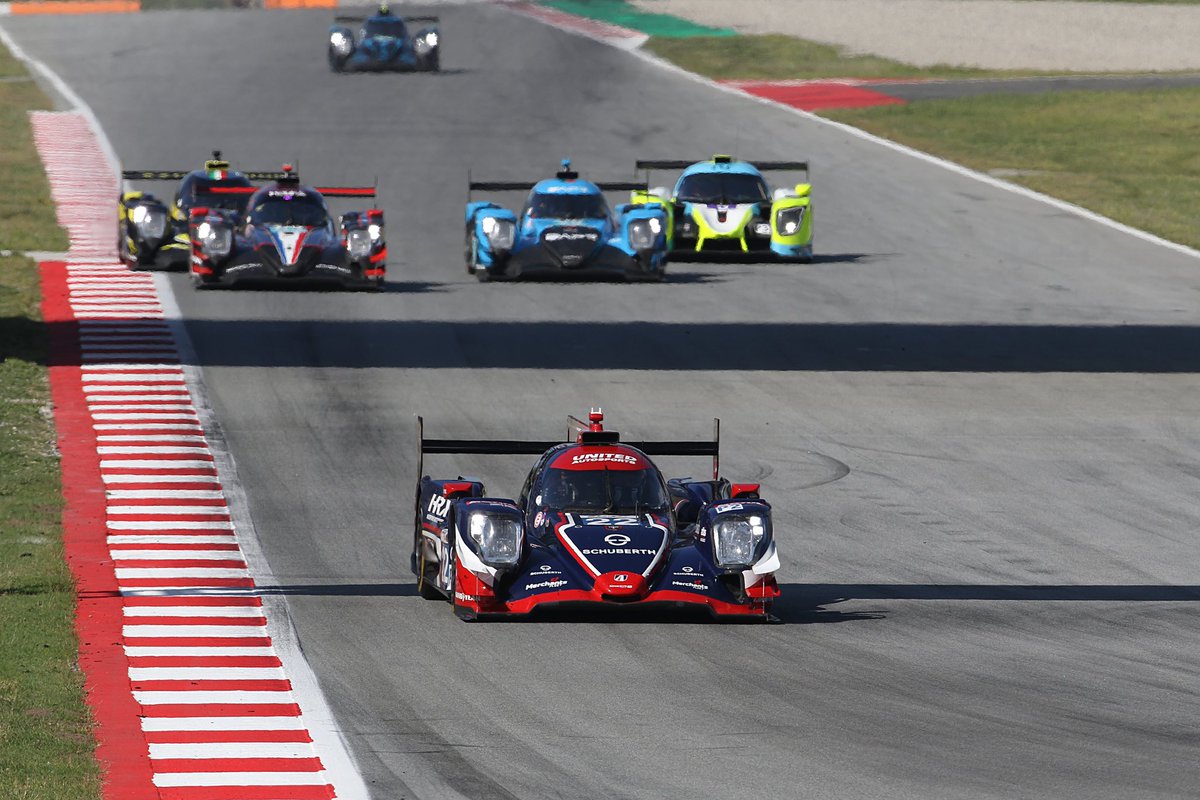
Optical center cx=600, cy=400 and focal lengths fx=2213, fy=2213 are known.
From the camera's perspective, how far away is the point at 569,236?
37062 millimetres

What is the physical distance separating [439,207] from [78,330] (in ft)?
50.9

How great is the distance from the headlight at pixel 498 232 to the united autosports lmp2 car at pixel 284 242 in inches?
80.8

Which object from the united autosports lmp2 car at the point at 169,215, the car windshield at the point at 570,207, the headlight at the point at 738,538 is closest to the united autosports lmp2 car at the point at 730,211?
the car windshield at the point at 570,207

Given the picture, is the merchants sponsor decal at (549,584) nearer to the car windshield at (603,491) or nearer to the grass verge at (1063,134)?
the car windshield at (603,491)

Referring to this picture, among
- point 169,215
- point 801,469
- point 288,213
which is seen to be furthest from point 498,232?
point 801,469

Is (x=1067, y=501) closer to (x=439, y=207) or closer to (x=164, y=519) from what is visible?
(x=164, y=519)

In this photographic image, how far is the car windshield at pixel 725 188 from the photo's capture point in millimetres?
39938

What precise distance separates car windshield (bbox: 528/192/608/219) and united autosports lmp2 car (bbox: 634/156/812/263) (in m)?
2.60

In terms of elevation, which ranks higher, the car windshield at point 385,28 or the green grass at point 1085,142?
the car windshield at point 385,28

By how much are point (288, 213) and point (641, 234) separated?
19.9 ft

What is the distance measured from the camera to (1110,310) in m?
36.6

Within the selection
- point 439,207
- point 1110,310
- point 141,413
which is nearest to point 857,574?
point 141,413

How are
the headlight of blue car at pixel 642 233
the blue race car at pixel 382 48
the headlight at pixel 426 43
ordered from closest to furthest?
the headlight of blue car at pixel 642 233 → the blue race car at pixel 382 48 → the headlight at pixel 426 43

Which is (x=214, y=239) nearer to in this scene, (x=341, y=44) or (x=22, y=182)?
(x=22, y=182)
